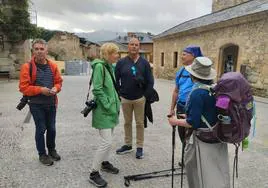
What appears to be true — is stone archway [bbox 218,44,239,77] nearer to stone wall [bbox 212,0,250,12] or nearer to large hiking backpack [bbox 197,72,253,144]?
stone wall [bbox 212,0,250,12]

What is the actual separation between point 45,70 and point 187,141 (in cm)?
220

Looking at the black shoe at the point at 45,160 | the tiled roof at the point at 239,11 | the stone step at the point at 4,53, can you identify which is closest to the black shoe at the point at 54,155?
the black shoe at the point at 45,160

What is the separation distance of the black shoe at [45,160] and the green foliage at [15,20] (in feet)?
40.4

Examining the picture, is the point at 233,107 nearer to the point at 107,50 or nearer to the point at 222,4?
the point at 107,50

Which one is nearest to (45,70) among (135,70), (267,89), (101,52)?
(101,52)

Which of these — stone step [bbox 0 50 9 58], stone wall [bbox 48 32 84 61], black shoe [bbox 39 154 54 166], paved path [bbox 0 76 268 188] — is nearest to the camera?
paved path [bbox 0 76 268 188]

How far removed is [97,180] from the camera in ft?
9.71

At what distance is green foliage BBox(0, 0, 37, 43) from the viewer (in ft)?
44.9

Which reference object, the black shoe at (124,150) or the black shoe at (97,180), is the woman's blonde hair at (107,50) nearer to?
the black shoe at (97,180)

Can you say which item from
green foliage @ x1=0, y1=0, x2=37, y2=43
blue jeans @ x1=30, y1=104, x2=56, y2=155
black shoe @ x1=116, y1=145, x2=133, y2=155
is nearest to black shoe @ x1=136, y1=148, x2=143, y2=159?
black shoe @ x1=116, y1=145, x2=133, y2=155

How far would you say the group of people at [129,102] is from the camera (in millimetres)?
2098

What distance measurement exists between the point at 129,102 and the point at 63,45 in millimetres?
35597

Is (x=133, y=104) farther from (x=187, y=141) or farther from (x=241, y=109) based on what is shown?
(x=241, y=109)

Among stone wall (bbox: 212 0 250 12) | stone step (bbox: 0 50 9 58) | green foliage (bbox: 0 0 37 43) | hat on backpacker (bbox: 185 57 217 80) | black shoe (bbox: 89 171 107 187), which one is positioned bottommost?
black shoe (bbox: 89 171 107 187)
